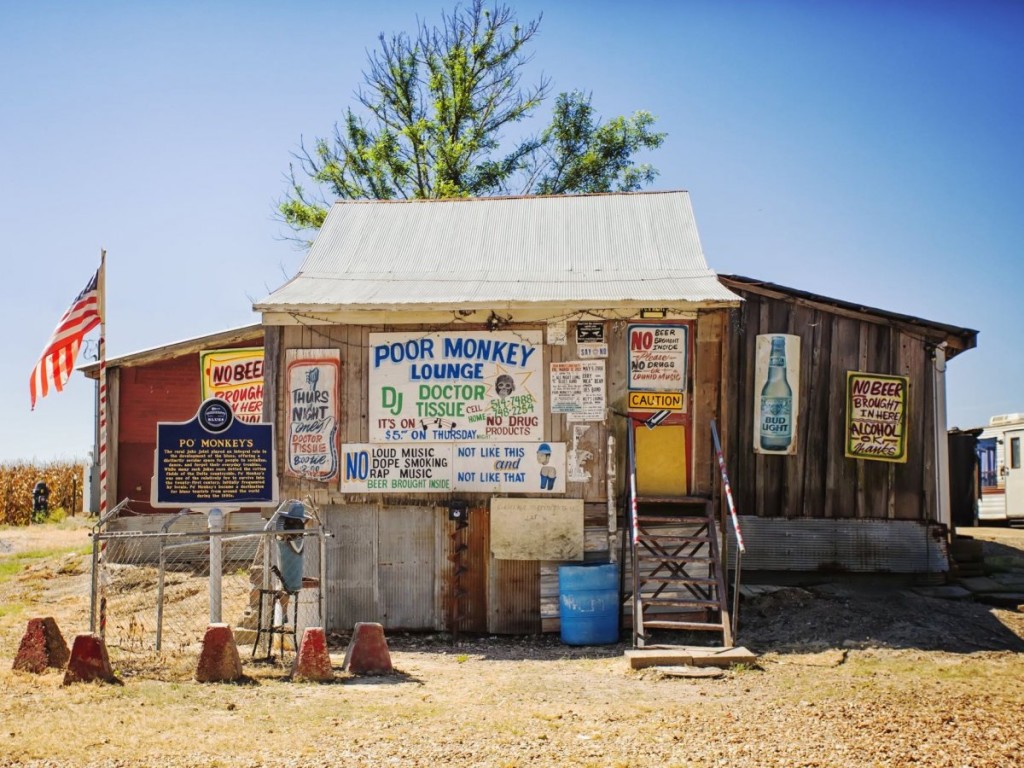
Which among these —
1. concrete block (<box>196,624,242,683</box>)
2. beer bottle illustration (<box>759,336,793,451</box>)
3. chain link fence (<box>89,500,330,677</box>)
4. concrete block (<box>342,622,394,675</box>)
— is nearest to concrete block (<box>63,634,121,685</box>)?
chain link fence (<box>89,500,330,677</box>)

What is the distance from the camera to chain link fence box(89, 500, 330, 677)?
10.4m

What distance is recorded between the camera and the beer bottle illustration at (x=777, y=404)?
15.9 m

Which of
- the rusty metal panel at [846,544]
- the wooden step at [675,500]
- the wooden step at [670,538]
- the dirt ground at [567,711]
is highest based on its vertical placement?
the wooden step at [675,500]

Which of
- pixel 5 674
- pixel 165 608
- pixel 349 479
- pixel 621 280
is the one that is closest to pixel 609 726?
pixel 5 674

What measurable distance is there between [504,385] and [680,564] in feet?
10.5

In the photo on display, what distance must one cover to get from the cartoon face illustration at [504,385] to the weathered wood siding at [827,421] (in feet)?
12.9

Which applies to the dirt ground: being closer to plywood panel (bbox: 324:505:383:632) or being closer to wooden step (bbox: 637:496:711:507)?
plywood panel (bbox: 324:505:383:632)

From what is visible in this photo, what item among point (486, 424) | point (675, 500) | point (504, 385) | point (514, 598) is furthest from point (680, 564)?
point (504, 385)

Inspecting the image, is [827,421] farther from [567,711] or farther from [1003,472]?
[1003,472]

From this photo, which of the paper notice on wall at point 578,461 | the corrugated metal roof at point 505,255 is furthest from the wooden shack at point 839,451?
the paper notice on wall at point 578,461

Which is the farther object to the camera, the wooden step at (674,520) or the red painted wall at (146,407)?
the red painted wall at (146,407)

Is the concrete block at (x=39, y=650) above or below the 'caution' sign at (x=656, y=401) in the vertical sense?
below

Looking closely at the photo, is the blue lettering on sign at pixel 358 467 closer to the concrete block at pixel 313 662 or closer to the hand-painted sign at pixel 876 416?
the concrete block at pixel 313 662

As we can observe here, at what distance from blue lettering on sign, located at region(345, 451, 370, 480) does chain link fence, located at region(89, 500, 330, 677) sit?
0.72 metres
